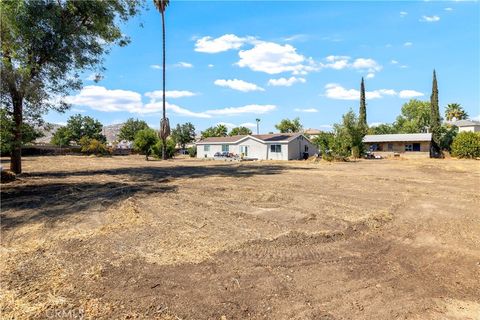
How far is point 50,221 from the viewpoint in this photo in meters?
8.99

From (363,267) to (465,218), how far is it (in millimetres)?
5685

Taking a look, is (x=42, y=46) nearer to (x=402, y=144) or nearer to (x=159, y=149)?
(x=159, y=149)

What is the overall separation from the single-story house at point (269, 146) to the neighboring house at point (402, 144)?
9973 millimetres

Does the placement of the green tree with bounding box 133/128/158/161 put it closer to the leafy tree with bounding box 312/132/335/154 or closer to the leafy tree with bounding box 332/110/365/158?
the leafy tree with bounding box 312/132/335/154

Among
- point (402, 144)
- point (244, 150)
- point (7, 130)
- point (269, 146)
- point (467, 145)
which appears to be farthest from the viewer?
point (402, 144)

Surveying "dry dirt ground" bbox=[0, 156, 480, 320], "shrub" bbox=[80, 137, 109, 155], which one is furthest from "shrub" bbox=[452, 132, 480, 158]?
"shrub" bbox=[80, 137, 109, 155]

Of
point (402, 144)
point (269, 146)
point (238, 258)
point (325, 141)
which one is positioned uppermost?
point (325, 141)

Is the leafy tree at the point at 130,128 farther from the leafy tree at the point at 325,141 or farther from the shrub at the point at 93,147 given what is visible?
the leafy tree at the point at 325,141

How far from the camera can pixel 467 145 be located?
40.5m

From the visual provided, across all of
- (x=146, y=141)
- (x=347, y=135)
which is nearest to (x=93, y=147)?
(x=146, y=141)

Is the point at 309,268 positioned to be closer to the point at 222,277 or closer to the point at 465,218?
the point at 222,277

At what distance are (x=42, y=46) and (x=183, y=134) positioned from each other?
66.1 metres

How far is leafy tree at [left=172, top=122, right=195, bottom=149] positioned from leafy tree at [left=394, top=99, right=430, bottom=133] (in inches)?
1980

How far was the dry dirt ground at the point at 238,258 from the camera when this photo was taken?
4.59 metres
